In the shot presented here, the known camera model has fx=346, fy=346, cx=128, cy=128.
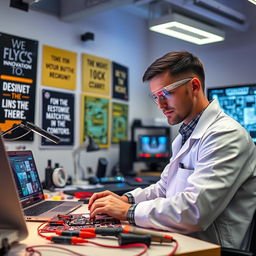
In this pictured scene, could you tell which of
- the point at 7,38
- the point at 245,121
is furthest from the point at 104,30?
the point at 245,121

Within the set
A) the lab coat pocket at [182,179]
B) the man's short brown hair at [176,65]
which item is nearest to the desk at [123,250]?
the lab coat pocket at [182,179]

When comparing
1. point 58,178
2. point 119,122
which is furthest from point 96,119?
point 58,178

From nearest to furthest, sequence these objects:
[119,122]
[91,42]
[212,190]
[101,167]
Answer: [212,190] → [101,167] → [91,42] → [119,122]

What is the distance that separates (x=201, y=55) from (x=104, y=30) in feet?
3.45

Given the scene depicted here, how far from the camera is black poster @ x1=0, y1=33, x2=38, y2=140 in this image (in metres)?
2.63

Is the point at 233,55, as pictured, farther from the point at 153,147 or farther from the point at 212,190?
the point at 212,190

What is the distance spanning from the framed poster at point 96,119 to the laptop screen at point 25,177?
1401mm

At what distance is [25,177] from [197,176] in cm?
97

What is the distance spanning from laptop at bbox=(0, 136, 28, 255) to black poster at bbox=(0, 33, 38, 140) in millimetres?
1668

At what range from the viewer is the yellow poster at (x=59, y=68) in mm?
2973

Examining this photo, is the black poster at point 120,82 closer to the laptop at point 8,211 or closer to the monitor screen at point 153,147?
the monitor screen at point 153,147

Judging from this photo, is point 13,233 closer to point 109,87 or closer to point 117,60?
point 109,87

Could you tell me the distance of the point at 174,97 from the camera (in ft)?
4.81

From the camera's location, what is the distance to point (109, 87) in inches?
140
